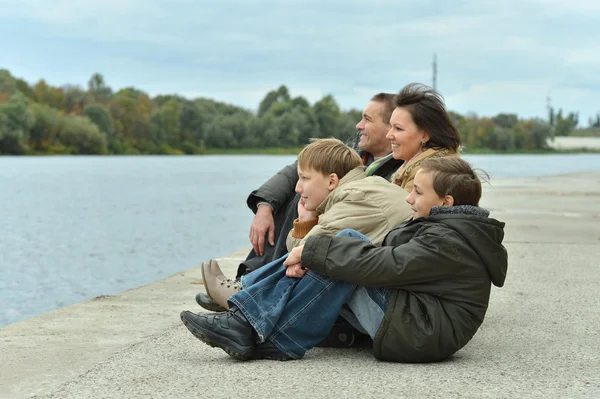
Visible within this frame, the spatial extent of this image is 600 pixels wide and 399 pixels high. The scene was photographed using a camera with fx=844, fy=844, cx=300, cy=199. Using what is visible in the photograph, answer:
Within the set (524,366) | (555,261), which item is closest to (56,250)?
(555,261)

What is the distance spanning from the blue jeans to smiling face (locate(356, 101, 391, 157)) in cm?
139

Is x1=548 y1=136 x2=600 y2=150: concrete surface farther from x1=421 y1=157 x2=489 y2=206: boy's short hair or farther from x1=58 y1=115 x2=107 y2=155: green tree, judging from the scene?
x1=421 y1=157 x2=489 y2=206: boy's short hair

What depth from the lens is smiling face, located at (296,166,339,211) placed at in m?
4.23

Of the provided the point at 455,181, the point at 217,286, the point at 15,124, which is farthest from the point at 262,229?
the point at 15,124

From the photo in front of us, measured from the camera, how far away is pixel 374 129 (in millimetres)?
5047

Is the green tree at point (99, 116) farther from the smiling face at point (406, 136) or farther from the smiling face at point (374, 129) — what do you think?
the smiling face at point (406, 136)

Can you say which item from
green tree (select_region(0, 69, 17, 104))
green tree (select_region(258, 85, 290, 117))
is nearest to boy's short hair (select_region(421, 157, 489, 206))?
→ green tree (select_region(0, 69, 17, 104))

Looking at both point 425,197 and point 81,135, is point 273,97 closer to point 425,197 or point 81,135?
point 81,135

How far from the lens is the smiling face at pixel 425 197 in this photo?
3.79 m

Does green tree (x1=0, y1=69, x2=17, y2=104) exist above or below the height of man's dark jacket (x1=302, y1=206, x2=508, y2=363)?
above

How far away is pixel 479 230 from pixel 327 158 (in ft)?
2.93

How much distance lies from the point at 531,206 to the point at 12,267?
388 inches

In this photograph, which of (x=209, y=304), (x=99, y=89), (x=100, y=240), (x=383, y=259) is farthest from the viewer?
(x=99, y=89)

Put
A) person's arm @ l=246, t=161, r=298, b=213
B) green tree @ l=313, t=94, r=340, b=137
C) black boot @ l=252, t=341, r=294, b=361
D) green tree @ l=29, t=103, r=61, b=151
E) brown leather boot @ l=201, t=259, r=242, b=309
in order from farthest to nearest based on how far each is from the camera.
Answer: green tree @ l=313, t=94, r=340, b=137 → green tree @ l=29, t=103, r=61, b=151 → person's arm @ l=246, t=161, r=298, b=213 → brown leather boot @ l=201, t=259, r=242, b=309 → black boot @ l=252, t=341, r=294, b=361
